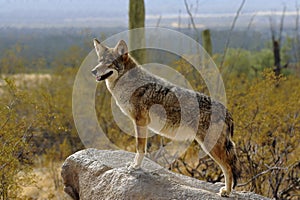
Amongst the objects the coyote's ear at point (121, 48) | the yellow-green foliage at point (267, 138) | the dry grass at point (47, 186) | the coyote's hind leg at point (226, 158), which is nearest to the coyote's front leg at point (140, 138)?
the coyote's hind leg at point (226, 158)

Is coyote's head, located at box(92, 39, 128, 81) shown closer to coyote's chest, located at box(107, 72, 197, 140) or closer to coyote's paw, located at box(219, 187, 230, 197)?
coyote's chest, located at box(107, 72, 197, 140)

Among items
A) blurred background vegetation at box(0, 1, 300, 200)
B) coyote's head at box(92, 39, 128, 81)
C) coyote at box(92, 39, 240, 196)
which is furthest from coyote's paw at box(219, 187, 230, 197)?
blurred background vegetation at box(0, 1, 300, 200)

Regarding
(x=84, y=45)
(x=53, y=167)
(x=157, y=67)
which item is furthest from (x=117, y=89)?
(x=84, y=45)

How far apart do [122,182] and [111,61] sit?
4.04 feet

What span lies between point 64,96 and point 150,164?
5.86 meters

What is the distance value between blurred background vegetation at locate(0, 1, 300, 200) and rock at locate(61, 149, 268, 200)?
2.19 ft

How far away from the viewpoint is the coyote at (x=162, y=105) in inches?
178

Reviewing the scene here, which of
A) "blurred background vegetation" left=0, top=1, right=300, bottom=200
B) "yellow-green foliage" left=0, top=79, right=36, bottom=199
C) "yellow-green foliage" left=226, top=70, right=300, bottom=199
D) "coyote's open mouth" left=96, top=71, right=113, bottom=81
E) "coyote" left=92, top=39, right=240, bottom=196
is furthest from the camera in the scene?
"yellow-green foliage" left=226, top=70, right=300, bottom=199

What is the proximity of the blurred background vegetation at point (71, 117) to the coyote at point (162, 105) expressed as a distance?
5.53ft

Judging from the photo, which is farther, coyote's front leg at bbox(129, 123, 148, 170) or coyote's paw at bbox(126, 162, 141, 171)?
coyote's paw at bbox(126, 162, 141, 171)

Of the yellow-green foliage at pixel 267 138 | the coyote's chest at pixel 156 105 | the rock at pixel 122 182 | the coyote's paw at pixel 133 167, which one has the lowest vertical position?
the yellow-green foliage at pixel 267 138

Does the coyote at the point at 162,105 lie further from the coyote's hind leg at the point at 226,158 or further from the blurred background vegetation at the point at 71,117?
the blurred background vegetation at the point at 71,117

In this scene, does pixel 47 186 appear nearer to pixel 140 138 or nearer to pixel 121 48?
pixel 140 138

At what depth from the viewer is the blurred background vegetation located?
252 inches
